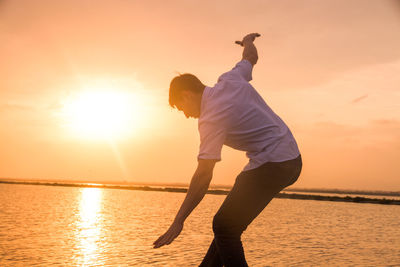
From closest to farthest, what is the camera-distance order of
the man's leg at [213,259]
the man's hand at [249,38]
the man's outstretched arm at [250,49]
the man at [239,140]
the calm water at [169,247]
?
the man at [239,140], the man's leg at [213,259], the man's outstretched arm at [250,49], the man's hand at [249,38], the calm water at [169,247]

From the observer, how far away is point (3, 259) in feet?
24.3

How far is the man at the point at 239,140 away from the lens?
3314mm

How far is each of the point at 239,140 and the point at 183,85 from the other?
0.69 m

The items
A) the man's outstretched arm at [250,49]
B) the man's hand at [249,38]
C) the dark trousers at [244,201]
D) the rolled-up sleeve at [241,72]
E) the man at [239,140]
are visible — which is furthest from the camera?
the man's hand at [249,38]

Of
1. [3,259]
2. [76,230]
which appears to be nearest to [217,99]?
[3,259]

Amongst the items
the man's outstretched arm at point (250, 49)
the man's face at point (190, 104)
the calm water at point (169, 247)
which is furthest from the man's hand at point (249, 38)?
the calm water at point (169, 247)

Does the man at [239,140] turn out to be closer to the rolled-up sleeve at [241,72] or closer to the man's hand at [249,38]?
the rolled-up sleeve at [241,72]

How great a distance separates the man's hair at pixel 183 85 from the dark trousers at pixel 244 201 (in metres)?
0.89

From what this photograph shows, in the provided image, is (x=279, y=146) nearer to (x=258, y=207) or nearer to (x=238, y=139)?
(x=238, y=139)

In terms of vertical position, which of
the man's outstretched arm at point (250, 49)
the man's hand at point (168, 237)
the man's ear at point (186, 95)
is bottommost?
the man's hand at point (168, 237)

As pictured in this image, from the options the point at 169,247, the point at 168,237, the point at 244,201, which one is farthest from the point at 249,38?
the point at 169,247

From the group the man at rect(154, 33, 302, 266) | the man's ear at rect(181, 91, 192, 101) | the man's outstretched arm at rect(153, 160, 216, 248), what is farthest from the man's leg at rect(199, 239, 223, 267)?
the man's ear at rect(181, 91, 192, 101)

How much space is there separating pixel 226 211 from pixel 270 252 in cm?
591

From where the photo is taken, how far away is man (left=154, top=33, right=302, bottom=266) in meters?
3.31
